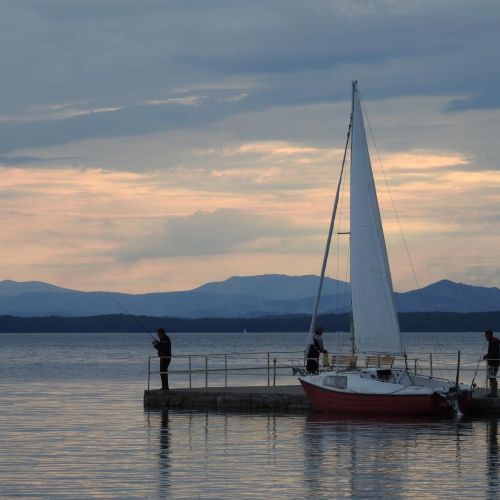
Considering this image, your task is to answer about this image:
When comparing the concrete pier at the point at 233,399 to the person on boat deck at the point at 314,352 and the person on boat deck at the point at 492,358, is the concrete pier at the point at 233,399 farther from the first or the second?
the person on boat deck at the point at 314,352

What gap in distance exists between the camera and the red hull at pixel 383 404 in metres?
35.9

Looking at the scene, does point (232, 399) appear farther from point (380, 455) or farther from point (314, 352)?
point (380, 455)

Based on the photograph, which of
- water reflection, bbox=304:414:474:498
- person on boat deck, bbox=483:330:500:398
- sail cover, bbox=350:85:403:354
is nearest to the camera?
water reflection, bbox=304:414:474:498

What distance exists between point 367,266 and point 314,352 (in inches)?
124

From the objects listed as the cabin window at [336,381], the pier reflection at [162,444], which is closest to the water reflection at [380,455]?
the cabin window at [336,381]

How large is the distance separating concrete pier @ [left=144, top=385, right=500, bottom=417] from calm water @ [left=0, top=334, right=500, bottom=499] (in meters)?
0.97

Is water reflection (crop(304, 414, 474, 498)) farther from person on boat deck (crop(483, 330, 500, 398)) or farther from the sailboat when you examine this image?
person on boat deck (crop(483, 330, 500, 398))

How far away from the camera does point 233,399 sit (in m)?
40.0

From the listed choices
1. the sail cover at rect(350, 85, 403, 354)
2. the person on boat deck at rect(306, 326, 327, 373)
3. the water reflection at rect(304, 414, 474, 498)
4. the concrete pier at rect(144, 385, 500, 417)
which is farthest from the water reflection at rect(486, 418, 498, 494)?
the person on boat deck at rect(306, 326, 327, 373)

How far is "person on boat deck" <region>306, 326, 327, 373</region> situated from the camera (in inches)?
1515

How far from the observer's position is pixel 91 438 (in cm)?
3203

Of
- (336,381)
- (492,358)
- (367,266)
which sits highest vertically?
(367,266)

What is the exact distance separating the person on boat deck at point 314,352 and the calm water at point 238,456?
1.54 m

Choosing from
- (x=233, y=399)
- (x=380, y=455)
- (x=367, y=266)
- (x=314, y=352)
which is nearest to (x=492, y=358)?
(x=367, y=266)
